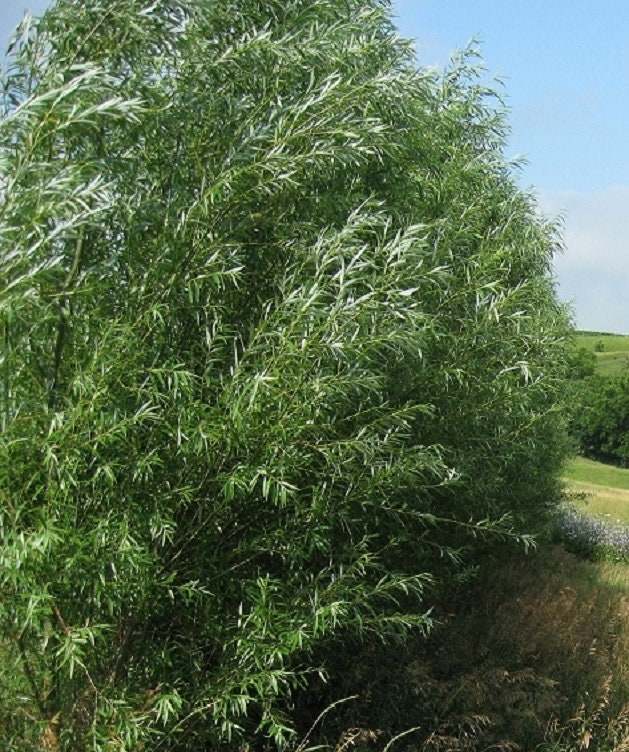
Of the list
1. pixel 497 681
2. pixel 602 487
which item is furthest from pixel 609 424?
pixel 497 681

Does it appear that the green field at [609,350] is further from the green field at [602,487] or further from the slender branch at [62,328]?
the slender branch at [62,328]

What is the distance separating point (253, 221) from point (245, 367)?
2.62ft

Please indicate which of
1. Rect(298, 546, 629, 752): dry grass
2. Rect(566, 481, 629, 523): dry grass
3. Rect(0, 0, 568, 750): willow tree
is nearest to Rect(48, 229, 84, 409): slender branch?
Rect(0, 0, 568, 750): willow tree

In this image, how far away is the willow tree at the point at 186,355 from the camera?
4.45m

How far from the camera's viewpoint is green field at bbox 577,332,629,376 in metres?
86.8

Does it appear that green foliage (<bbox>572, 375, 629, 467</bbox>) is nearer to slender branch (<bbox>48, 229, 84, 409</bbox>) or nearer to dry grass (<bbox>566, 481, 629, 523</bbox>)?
dry grass (<bbox>566, 481, 629, 523</bbox>)

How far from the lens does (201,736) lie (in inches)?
207

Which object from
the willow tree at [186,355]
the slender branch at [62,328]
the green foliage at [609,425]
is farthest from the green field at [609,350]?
the slender branch at [62,328]

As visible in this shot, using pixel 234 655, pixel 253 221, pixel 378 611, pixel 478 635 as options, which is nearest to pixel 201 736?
pixel 234 655

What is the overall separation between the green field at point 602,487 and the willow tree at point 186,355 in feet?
64.3

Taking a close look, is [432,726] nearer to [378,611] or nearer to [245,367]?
[378,611]

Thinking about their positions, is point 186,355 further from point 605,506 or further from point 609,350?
point 609,350

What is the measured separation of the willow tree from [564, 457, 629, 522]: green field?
1960 centimetres

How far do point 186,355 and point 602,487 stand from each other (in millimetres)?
37190
